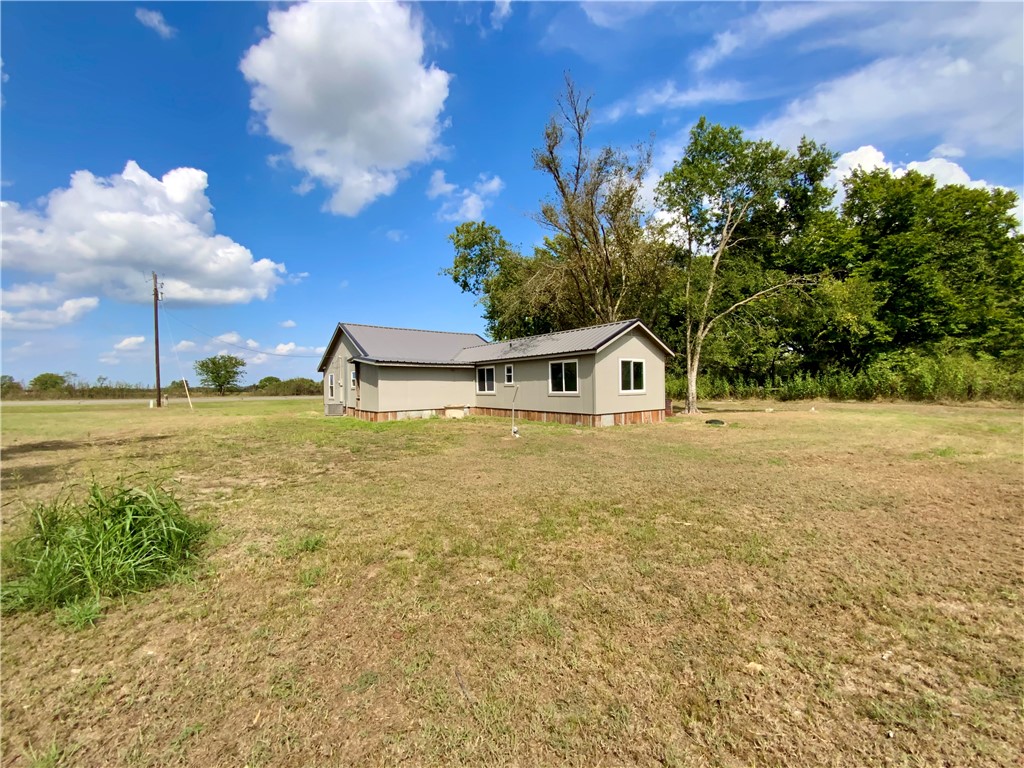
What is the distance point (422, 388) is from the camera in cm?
1931

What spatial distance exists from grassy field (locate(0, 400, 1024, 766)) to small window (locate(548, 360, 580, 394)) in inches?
359

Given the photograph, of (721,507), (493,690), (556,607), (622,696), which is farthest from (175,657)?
(721,507)

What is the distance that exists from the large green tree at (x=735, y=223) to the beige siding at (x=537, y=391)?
25.8 ft

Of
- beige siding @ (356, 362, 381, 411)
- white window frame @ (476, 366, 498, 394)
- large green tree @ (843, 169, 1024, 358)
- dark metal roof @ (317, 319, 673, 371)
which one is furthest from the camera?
large green tree @ (843, 169, 1024, 358)

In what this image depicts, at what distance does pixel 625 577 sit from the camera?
12.5 ft

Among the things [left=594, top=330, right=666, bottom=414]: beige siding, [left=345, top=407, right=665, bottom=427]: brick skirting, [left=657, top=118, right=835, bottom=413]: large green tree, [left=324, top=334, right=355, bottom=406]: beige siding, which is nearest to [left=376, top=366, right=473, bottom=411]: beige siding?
[left=345, top=407, right=665, bottom=427]: brick skirting

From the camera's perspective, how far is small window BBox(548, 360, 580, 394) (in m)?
15.5

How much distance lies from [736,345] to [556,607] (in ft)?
83.4

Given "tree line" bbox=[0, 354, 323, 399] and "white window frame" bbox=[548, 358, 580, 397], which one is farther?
"tree line" bbox=[0, 354, 323, 399]

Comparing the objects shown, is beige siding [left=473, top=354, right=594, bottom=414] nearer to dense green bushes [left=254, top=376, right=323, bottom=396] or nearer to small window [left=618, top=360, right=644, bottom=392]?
small window [left=618, top=360, right=644, bottom=392]

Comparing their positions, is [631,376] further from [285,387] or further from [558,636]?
[285,387]

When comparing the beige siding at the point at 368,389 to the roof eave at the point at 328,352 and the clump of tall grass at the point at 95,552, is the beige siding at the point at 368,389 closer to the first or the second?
the roof eave at the point at 328,352

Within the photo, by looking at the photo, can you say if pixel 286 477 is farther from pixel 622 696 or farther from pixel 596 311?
pixel 596 311

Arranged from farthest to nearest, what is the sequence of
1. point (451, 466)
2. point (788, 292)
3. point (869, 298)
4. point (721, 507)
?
1. point (869, 298)
2. point (788, 292)
3. point (451, 466)
4. point (721, 507)
